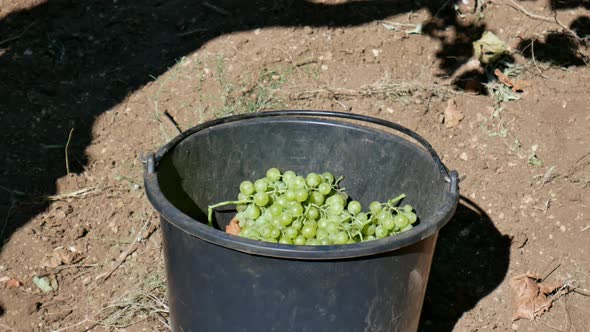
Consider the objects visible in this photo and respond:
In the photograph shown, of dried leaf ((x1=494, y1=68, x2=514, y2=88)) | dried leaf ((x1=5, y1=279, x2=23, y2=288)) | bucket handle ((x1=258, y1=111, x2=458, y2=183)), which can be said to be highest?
bucket handle ((x1=258, y1=111, x2=458, y2=183))

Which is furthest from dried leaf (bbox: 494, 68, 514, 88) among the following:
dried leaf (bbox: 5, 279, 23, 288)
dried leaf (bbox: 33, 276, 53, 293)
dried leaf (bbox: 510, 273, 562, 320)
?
dried leaf (bbox: 5, 279, 23, 288)

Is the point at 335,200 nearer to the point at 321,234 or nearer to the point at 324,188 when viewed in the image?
the point at 324,188

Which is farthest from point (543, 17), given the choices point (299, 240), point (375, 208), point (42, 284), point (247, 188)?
point (42, 284)

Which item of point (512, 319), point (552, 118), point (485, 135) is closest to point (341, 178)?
point (512, 319)

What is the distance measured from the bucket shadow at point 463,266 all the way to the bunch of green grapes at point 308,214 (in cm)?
82

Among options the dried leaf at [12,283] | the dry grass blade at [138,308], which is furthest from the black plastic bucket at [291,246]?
the dried leaf at [12,283]

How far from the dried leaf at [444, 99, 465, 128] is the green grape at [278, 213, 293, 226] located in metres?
1.73

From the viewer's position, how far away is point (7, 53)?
13.1 ft

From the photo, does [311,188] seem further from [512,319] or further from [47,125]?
[47,125]

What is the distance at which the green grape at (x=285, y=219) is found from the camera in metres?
2.26

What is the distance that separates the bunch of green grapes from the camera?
7.34 ft

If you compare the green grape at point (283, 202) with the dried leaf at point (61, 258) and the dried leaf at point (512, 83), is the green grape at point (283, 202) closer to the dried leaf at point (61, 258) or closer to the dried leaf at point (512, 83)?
the dried leaf at point (61, 258)

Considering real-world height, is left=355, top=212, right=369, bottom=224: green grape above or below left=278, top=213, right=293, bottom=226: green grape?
below

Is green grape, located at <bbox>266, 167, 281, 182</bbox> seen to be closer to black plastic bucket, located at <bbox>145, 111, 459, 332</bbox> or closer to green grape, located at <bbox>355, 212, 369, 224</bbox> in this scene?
black plastic bucket, located at <bbox>145, 111, 459, 332</bbox>
